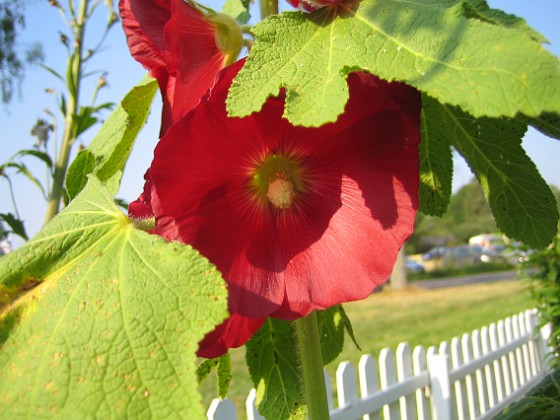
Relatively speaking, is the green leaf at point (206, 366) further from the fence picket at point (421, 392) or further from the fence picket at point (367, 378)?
the fence picket at point (421, 392)

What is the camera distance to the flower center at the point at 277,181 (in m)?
0.41

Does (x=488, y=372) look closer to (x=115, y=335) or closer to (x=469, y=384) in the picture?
(x=469, y=384)

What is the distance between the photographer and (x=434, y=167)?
0.53m

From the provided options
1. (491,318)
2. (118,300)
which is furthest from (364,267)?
(491,318)

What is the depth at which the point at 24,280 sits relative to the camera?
0.36 meters

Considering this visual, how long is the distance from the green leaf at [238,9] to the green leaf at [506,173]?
22 centimetres

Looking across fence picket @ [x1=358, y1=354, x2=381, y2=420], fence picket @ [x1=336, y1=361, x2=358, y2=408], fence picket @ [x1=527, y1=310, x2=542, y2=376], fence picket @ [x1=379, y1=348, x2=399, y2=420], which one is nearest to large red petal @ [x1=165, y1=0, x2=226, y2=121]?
fence picket @ [x1=336, y1=361, x2=358, y2=408]

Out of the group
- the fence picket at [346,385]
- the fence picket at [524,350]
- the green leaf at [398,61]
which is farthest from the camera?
the fence picket at [524,350]

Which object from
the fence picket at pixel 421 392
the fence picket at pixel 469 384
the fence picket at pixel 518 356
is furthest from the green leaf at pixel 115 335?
the fence picket at pixel 518 356

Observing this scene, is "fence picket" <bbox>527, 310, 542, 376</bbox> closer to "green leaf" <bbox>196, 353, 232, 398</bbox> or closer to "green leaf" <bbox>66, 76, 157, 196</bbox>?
"green leaf" <bbox>196, 353, 232, 398</bbox>

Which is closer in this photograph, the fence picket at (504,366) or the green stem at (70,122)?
the green stem at (70,122)

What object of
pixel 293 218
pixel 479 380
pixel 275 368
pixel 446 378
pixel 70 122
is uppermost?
pixel 70 122

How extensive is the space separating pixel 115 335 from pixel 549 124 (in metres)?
0.28

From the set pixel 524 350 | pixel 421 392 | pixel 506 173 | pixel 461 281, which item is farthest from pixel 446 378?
pixel 461 281
